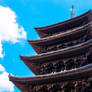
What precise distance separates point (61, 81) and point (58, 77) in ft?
2.62

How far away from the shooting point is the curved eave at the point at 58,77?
17.1m

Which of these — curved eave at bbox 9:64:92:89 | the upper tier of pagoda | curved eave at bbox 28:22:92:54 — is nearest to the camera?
curved eave at bbox 9:64:92:89

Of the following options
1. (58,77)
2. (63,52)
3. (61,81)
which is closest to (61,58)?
(63,52)

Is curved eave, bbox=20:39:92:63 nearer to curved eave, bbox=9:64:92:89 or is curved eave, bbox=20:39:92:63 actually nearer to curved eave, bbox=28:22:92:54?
curved eave, bbox=28:22:92:54

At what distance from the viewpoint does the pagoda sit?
59.1 feet

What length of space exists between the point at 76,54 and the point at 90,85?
4565 millimetres

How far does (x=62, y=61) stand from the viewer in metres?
21.9

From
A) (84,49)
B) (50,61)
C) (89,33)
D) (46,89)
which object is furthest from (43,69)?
(89,33)

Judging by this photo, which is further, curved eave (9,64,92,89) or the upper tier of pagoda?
the upper tier of pagoda

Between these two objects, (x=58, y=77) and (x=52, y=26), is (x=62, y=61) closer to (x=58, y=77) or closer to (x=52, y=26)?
(x=58, y=77)

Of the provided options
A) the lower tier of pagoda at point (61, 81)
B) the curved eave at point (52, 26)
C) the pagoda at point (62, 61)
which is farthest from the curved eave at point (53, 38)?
the lower tier of pagoda at point (61, 81)

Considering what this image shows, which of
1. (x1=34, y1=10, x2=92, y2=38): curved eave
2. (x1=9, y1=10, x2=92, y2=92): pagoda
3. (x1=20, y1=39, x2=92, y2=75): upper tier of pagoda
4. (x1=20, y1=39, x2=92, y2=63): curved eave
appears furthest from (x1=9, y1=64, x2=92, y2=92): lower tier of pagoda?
(x1=34, y1=10, x2=92, y2=38): curved eave

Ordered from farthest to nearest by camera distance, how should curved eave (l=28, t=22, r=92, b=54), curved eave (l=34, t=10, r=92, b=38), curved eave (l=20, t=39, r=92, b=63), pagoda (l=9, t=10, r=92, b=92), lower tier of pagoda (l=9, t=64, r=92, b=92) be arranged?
curved eave (l=34, t=10, r=92, b=38) → curved eave (l=28, t=22, r=92, b=54) → curved eave (l=20, t=39, r=92, b=63) → pagoda (l=9, t=10, r=92, b=92) → lower tier of pagoda (l=9, t=64, r=92, b=92)

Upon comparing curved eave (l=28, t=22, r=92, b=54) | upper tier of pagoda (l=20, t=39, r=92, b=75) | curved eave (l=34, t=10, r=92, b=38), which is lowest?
upper tier of pagoda (l=20, t=39, r=92, b=75)
